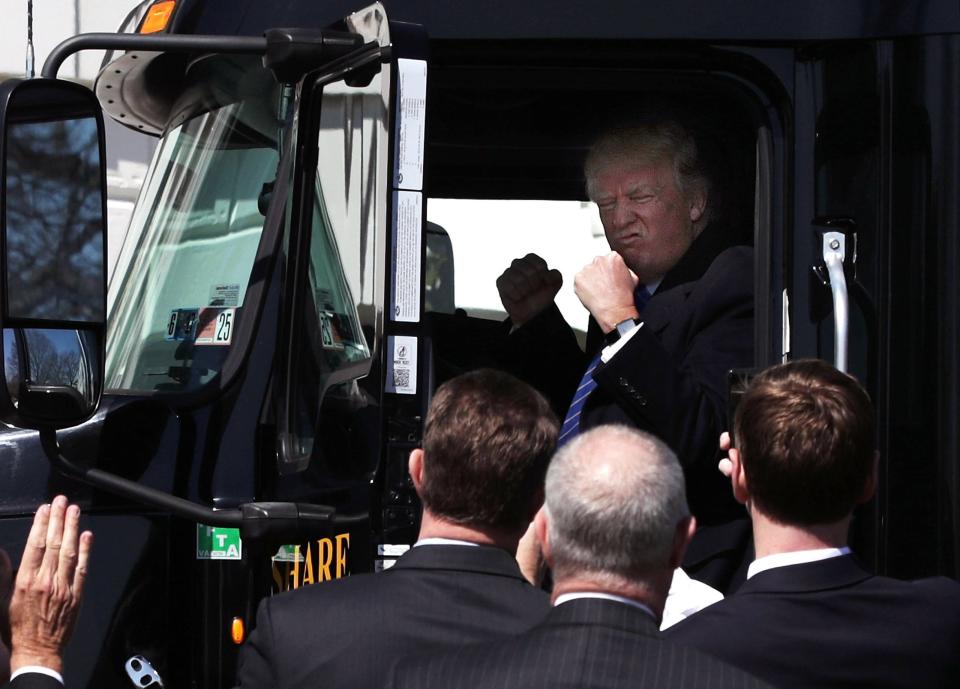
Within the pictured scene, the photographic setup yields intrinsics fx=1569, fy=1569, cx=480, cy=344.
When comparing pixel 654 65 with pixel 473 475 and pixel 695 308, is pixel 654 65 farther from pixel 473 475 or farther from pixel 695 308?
pixel 473 475

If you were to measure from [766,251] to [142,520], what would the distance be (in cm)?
133

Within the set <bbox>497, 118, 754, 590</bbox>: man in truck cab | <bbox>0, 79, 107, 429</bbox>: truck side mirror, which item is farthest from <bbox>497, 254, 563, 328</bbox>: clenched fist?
<bbox>0, 79, 107, 429</bbox>: truck side mirror

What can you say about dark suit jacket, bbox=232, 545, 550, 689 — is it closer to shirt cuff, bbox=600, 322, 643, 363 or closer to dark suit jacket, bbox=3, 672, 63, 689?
dark suit jacket, bbox=3, 672, 63, 689

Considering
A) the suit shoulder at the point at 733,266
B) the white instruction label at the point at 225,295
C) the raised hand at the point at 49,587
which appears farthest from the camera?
the suit shoulder at the point at 733,266

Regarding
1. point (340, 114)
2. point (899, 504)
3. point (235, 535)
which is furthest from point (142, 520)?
point (899, 504)

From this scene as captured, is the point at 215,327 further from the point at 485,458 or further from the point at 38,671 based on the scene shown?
the point at 485,458

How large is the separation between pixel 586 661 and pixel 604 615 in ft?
0.24

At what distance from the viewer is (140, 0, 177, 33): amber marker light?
328 cm

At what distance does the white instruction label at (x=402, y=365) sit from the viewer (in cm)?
281

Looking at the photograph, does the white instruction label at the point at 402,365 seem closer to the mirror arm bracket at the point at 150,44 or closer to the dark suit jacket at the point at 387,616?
the dark suit jacket at the point at 387,616

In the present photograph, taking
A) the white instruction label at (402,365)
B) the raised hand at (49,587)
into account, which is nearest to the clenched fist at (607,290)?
the white instruction label at (402,365)

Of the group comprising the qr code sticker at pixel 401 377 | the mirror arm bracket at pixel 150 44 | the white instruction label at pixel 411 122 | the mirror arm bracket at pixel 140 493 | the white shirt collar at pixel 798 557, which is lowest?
the white shirt collar at pixel 798 557

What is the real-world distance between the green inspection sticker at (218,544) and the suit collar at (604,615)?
115 centimetres

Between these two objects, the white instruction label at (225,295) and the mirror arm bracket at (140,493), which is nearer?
the mirror arm bracket at (140,493)
